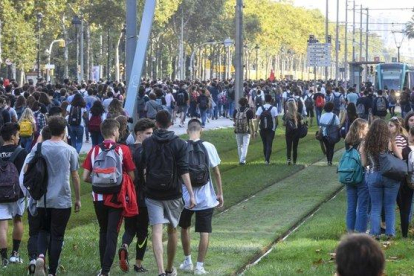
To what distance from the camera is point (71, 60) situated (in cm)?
11794

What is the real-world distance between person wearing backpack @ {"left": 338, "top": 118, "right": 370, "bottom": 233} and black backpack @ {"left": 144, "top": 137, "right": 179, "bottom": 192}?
3.85 m

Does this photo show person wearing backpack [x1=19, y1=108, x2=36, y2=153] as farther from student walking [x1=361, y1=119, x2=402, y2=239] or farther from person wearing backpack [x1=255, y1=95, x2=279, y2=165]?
student walking [x1=361, y1=119, x2=402, y2=239]

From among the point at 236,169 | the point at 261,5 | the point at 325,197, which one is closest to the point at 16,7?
the point at 236,169

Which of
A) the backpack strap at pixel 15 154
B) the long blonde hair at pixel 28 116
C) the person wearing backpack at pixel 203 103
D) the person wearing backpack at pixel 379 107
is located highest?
the backpack strap at pixel 15 154

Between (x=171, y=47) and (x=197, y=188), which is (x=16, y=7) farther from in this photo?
(x=171, y=47)

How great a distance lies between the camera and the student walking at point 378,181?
1478 centimetres

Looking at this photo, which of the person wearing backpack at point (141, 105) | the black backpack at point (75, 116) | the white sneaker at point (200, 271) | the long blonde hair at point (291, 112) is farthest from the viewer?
the person wearing backpack at point (141, 105)

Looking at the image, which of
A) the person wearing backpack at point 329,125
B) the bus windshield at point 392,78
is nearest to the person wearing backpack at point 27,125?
the person wearing backpack at point 329,125

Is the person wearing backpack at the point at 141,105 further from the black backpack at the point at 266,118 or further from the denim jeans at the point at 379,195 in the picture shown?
the denim jeans at the point at 379,195

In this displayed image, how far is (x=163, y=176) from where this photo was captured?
11984 millimetres

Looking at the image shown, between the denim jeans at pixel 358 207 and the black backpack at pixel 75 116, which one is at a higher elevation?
the black backpack at pixel 75 116

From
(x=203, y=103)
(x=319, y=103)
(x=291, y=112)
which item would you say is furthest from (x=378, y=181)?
(x=203, y=103)

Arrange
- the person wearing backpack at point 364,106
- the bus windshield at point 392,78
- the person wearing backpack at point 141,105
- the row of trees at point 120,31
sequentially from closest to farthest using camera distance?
the person wearing backpack at point 141,105 < the person wearing backpack at point 364,106 < the row of trees at point 120,31 < the bus windshield at point 392,78

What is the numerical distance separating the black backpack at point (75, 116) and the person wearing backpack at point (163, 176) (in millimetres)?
17454
